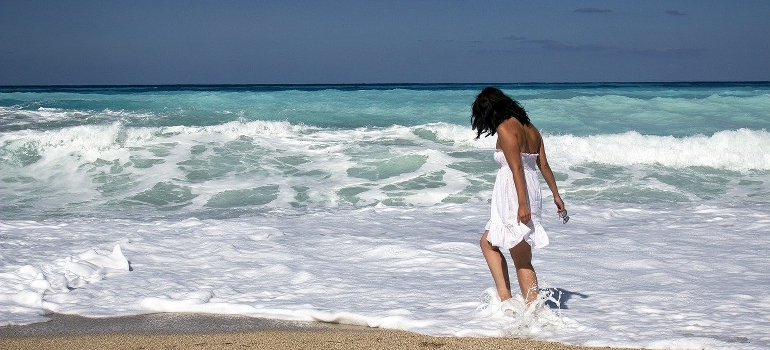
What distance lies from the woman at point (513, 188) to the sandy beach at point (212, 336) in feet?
1.70

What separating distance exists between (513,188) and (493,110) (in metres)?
0.47

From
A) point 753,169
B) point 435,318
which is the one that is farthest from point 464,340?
point 753,169

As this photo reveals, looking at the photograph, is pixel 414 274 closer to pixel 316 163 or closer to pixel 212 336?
pixel 212 336

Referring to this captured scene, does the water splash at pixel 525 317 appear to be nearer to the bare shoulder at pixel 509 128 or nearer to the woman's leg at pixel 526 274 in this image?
the woman's leg at pixel 526 274

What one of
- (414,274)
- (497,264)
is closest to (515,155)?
(497,264)

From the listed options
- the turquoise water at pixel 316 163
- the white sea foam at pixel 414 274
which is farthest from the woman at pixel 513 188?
the turquoise water at pixel 316 163

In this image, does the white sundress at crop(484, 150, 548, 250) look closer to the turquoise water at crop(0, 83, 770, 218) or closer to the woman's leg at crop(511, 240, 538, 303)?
the woman's leg at crop(511, 240, 538, 303)

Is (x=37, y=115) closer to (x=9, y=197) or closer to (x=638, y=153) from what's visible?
(x=9, y=197)

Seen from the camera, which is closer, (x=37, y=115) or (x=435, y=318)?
(x=435, y=318)

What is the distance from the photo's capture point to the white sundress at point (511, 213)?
4699 millimetres

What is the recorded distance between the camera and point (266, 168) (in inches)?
→ 526

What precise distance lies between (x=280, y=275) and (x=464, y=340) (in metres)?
2.26

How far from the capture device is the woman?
15.2ft

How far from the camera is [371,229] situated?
8.45 m
